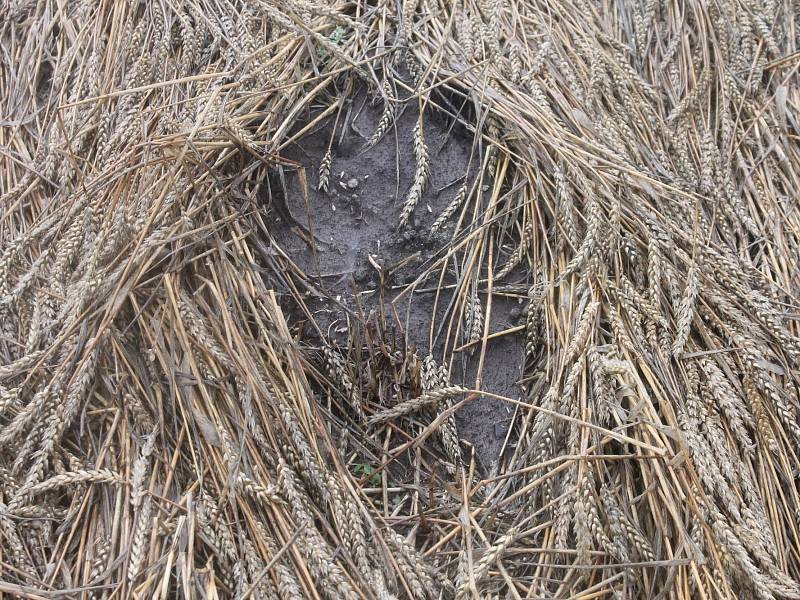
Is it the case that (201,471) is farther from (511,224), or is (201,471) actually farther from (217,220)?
(511,224)

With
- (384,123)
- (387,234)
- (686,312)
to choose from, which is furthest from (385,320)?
(686,312)

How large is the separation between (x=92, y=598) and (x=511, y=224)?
4.49 feet

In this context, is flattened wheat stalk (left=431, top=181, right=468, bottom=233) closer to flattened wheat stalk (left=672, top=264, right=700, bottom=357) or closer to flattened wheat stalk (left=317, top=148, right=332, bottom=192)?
flattened wheat stalk (left=317, top=148, right=332, bottom=192)

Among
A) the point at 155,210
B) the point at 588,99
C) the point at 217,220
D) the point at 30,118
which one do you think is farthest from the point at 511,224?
the point at 30,118

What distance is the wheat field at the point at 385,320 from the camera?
156 centimetres

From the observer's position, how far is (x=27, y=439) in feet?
5.35

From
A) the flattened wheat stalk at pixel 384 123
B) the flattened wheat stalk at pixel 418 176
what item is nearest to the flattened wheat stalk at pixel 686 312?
the flattened wheat stalk at pixel 418 176

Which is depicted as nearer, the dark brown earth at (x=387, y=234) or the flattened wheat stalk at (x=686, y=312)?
the flattened wheat stalk at (x=686, y=312)

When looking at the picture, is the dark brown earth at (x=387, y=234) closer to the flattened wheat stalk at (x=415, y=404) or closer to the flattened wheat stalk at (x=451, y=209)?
the flattened wheat stalk at (x=451, y=209)

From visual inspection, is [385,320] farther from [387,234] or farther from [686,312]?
[686,312]

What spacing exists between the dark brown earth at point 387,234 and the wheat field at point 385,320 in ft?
0.09

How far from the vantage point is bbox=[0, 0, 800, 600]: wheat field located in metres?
1.56

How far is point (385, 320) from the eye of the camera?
187 cm

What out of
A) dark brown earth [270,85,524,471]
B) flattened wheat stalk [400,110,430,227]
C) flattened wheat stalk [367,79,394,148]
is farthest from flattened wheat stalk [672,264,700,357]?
flattened wheat stalk [367,79,394,148]
